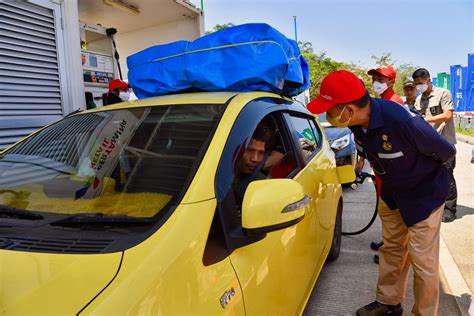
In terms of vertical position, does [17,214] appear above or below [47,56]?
below

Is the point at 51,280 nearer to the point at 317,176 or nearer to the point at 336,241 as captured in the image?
the point at 317,176

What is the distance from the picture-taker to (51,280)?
3.29ft

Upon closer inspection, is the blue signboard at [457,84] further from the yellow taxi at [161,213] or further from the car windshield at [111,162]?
the car windshield at [111,162]

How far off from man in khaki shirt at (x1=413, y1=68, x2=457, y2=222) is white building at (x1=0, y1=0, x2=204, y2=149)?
2975mm

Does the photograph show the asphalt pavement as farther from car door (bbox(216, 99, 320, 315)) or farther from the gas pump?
the gas pump

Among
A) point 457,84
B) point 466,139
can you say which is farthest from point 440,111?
point 457,84

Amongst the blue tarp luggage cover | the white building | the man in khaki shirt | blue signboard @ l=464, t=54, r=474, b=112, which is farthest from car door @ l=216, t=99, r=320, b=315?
blue signboard @ l=464, t=54, r=474, b=112

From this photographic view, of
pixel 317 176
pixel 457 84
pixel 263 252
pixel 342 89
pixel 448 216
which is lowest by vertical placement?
pixel 448 216

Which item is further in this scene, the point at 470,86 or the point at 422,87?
the point at 470,86

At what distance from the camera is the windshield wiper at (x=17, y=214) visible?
1.40 metres

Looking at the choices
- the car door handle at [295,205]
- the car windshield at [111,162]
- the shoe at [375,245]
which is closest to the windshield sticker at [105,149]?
the car windshield at [111,162]

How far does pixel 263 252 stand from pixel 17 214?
996mm

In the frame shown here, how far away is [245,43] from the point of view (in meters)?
2.42

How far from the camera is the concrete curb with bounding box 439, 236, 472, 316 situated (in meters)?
2.56
